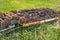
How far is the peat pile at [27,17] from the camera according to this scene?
27.6 feet

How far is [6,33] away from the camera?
7816 millimetres

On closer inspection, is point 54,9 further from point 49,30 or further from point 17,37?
point 17,37

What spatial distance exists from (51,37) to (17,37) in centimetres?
102

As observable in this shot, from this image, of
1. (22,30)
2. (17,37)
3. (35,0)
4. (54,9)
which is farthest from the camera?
(35,0)

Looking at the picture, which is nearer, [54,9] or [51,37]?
[51,37]

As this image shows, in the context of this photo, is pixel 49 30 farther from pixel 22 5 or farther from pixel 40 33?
pixel 22 5

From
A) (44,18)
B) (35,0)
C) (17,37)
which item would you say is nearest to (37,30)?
(17,37)

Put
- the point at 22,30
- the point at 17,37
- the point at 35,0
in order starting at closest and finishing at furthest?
the point at 17,37, the point at 22,30, the point at 35,0

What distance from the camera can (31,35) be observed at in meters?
7.81

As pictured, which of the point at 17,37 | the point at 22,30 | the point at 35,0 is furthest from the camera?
the point at 35,0

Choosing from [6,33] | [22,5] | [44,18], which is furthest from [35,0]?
[6,33]

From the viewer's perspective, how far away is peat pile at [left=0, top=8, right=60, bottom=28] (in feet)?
27.6

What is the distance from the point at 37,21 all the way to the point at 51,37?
3.91ft

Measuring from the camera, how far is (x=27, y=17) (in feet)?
30.4
